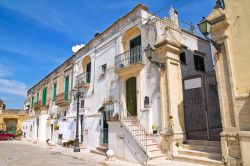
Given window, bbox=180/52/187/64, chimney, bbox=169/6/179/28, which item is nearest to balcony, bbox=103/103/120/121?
window, bbox=180/52/187/64

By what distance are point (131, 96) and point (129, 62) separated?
6.42ft

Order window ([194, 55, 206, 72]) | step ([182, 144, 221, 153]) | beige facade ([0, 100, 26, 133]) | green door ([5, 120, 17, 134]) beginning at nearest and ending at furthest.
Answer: step ([182, 144, 221, 153]), window ([194, 55, 206, 72]), beige facade ([0, 100, 26, 133]), green door ([5, 120, 17, 134])

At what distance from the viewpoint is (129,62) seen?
11.7 m

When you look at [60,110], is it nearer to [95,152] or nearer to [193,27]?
[95,152]

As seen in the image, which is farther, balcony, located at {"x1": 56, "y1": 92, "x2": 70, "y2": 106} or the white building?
balcony, located at {"x1": 56, "y1": 92, "x2": 70, "y2": 106}

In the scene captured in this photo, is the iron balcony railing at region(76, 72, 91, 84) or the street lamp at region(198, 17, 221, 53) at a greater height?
the iron balcony railing at region(76, 72, 91, 84)

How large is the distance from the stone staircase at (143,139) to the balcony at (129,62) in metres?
2.68

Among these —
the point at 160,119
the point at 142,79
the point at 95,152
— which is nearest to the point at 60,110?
the point at 95,152

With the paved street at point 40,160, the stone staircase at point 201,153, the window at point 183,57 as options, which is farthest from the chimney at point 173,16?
the paved street at point 40,160

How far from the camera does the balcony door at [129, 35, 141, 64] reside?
11.1 metres

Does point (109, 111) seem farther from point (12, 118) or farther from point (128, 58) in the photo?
point (12, 118)

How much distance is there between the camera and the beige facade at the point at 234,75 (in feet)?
19.9

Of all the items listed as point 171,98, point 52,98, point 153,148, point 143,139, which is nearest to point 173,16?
point 171,98

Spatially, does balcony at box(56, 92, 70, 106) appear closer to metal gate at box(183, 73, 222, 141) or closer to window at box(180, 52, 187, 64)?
window at box(180, 52, 187, 64)
